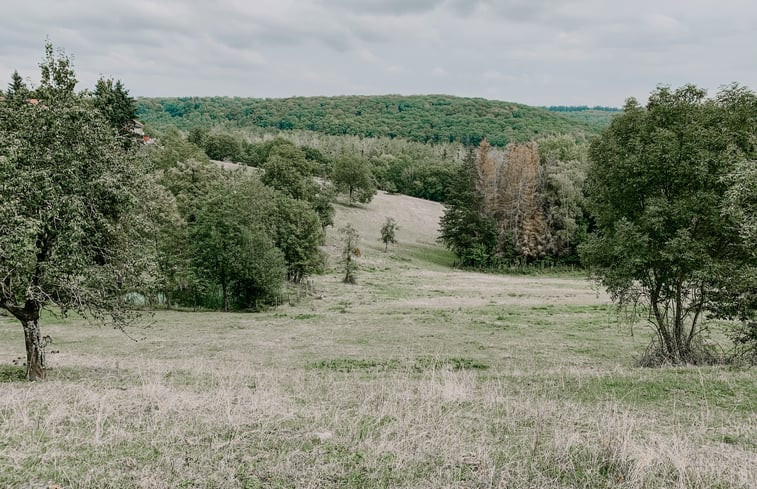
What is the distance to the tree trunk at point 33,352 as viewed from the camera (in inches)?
543

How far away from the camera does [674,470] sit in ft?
19.5

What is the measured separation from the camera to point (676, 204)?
18.0 metres

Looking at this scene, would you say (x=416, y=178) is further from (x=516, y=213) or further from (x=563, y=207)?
(x=563, y=207)

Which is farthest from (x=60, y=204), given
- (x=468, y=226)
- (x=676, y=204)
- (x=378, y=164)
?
(x=378, y=164)

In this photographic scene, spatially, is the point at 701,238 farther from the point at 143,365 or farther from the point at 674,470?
the point at 143,365

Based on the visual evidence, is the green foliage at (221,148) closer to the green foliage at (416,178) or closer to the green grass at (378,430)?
the green foliage at (416,178)

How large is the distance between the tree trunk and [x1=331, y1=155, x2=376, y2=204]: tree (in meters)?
78.9

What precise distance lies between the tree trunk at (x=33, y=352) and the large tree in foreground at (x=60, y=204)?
27 mm

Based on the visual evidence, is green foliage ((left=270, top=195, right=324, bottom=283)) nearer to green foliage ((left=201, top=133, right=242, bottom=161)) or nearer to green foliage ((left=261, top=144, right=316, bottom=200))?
green foliage ((left=261, top=144, right=316, bottom=200))

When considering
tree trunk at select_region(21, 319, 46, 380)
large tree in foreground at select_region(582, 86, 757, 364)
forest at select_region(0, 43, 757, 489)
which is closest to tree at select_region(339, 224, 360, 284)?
forest at select_region(0, 43, 757, 489)

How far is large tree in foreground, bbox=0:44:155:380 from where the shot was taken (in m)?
12.6

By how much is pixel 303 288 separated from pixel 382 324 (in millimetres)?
17360

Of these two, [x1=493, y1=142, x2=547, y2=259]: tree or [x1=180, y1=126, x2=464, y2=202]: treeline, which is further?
[x1=180, y1=126, x2=464, y2=202]: treeline

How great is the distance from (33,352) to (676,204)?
2164 centimetres
